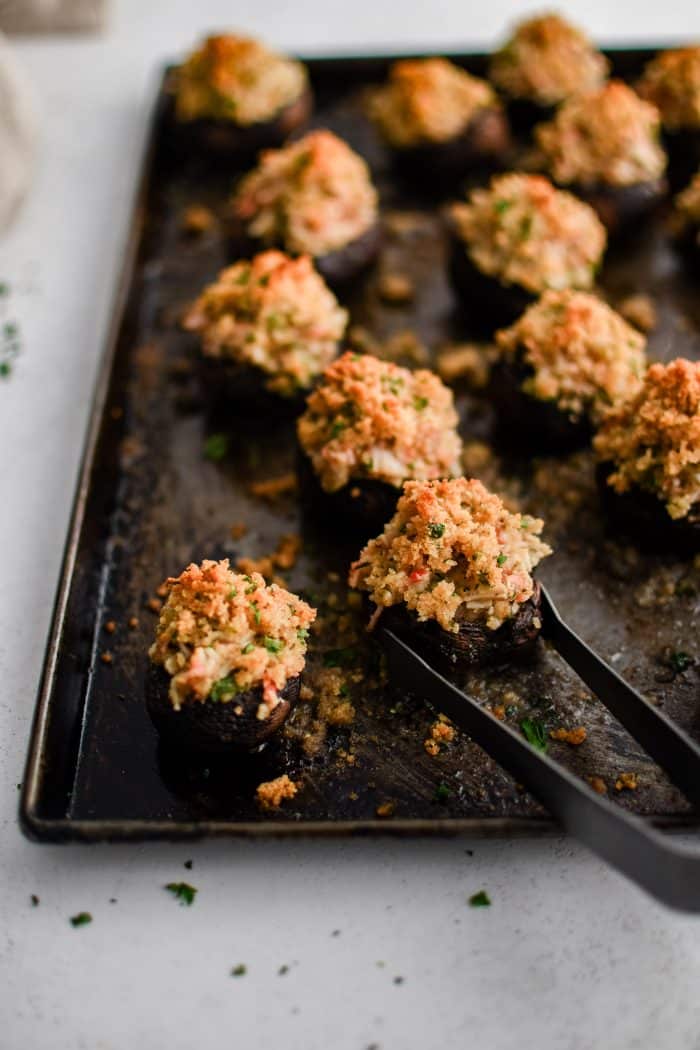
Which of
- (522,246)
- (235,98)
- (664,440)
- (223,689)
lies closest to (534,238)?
(522,246)

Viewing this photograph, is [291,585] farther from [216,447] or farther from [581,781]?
[581,781]

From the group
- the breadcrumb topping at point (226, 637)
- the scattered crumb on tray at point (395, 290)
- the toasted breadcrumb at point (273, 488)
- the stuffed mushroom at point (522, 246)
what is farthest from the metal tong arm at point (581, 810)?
the scattered crumb on tray at point (395, 290)

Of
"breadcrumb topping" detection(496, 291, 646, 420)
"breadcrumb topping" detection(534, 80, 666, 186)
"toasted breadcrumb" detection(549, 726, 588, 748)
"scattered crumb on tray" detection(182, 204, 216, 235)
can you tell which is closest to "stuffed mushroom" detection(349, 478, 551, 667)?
"toasted breadcrumb" detection(549, 726, 588, 748)

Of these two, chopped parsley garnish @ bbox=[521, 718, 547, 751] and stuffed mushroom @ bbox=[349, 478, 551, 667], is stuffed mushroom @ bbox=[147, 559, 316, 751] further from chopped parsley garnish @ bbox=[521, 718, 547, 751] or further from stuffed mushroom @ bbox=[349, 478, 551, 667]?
chopped parsley garnish @ bbox=[521, 718, 547, 751]

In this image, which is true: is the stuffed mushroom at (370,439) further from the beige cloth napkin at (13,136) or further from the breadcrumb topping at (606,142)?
the beige cloth napkin at (13,136)

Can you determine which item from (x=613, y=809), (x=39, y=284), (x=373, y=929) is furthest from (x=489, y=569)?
(x=39, y=284)
